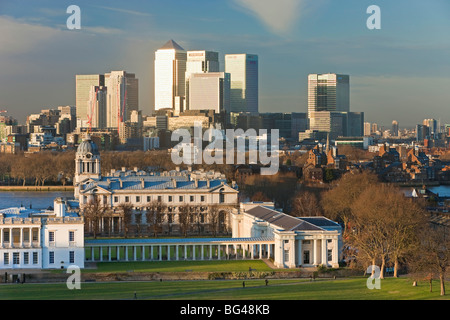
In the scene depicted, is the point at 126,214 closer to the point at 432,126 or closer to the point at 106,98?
the point at 106,98

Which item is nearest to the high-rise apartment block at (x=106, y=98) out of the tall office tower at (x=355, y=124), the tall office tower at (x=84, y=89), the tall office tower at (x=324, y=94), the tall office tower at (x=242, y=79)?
the tall office tower at (x=84, y=89)

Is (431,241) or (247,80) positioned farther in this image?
(247,80)

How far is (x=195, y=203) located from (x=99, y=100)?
11661cm

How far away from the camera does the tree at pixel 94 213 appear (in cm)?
4173

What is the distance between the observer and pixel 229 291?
2673cm

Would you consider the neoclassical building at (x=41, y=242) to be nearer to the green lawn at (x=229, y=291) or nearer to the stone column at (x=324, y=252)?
the green lawn at (x=229, y=291)

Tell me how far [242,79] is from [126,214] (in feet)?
419

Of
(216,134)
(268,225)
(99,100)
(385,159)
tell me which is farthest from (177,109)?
(268,225)

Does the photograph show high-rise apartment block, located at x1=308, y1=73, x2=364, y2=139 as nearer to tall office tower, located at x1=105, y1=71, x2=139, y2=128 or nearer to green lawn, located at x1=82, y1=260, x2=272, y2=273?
tall office tower, located at x1=105, y1=71, x2=139, y2=128

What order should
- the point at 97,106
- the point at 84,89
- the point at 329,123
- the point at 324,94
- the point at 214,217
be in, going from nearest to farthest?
the point at 214,217, the point at 97,106, the point at 329,123, the point at 84,89, the point at 324,94

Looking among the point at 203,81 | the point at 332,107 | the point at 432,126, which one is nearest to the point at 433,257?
the point at 203,81

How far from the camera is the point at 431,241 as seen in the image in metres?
30.7

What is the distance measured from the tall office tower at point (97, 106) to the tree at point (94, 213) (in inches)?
4419
